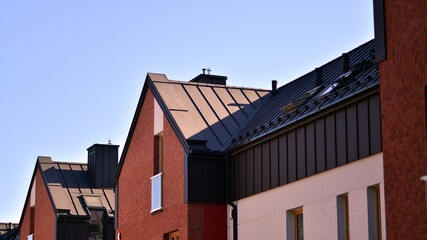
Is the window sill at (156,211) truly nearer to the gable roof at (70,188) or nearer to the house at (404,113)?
the gable roof at (70,188)

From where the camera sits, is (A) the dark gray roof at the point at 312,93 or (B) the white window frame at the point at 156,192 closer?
(A) the dark gray roof at the point at 312,93

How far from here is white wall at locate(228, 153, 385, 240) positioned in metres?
19.2

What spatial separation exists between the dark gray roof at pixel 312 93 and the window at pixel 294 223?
6.50 feet

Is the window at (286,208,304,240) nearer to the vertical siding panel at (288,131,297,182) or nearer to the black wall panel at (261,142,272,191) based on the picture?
the vertical siding panel at (288,131,297,182)

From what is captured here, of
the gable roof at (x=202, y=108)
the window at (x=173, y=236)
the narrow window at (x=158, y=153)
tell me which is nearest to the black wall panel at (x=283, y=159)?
the gable roof at (x=202, y=108)

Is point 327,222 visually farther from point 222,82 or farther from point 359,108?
point 222,82

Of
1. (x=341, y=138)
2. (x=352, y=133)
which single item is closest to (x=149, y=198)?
(x=341, y=138)

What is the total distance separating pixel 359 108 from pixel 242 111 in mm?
9322

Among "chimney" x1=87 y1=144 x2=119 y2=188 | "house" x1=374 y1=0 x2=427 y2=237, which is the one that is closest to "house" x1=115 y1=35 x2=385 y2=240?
"house" x1=374 y1=0 x2=427 y2=237

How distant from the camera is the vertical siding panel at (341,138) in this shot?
19.9 m

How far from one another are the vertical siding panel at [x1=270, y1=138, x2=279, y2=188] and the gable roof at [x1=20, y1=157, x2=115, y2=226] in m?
15.8

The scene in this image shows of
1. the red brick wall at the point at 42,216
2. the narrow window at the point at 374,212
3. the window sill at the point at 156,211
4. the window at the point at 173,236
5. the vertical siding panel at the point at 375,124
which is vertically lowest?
the narrow window at the point at 374,212

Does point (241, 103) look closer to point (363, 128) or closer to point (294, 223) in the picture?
point (294, 223)

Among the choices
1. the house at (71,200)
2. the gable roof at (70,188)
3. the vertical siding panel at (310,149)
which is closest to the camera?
the vertical siding panel at (310,149)
